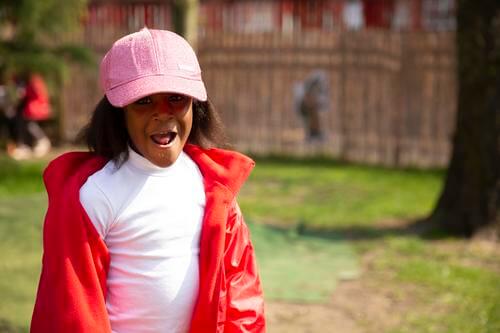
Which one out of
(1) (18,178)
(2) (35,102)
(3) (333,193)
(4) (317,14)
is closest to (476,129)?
(3) (333,193)

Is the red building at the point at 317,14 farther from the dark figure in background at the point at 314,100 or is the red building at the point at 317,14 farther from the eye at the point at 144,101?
the eye at the point at 144,101

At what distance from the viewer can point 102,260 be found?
7.55 feet

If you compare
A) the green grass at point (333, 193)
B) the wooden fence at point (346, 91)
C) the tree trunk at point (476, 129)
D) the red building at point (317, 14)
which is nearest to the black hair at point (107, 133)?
the tree trunk at point (476, 129)

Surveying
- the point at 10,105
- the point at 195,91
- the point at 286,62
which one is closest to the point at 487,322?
the point at 195,91

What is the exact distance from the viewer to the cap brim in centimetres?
228

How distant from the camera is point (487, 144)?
667cm

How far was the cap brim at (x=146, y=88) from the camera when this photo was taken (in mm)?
2279

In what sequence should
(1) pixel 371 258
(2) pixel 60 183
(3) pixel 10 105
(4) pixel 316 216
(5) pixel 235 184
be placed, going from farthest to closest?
(3) pixel 10 105, (4) pixel 316 216, (1) pixel 371 258, (5) pixel 235 184, (2) pixel 60 183

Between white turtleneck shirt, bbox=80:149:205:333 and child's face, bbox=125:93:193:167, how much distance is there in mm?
54

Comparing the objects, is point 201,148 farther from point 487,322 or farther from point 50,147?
point 50,147

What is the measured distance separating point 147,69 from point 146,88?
60 millimetres

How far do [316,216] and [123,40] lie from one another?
5.62 metres

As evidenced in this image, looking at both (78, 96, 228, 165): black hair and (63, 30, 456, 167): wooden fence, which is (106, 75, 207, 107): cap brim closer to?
(78, 96, 228, 165): black hair

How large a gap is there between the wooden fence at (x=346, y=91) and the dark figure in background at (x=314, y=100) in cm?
7
